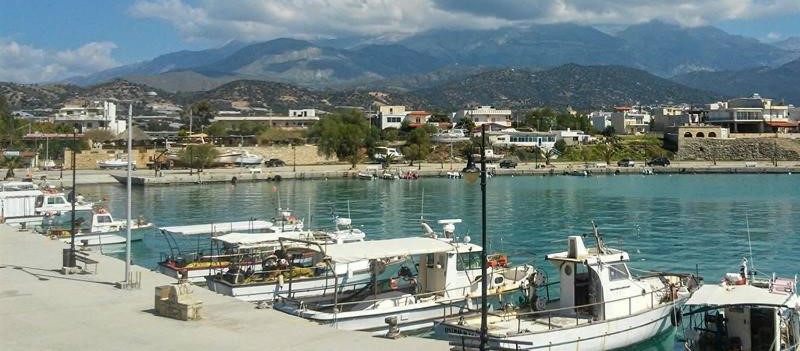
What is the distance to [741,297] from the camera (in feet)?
64.0

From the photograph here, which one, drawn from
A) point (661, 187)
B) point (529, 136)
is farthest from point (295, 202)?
point (529, 136)

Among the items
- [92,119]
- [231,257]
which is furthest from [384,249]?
[92,119]

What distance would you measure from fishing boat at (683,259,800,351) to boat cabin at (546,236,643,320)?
7.12ft

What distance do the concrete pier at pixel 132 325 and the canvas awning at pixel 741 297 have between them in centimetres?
684

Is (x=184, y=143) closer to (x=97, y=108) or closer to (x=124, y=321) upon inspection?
(x=97, y=108)

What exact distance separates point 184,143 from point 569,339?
327 ft

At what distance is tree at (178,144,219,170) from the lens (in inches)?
4112

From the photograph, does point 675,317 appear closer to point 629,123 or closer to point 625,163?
point 625,163

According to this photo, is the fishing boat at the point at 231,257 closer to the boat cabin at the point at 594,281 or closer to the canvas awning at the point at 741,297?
the boat cabin at the point at 594,281

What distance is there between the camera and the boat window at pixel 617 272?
72.2 ft

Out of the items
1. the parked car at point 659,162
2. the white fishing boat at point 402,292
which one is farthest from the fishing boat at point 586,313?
the parked car at point 659,162

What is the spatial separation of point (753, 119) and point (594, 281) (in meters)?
127

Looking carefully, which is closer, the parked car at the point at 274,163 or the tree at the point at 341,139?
the parked car at the point at 274,163

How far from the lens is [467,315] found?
2270 cm
